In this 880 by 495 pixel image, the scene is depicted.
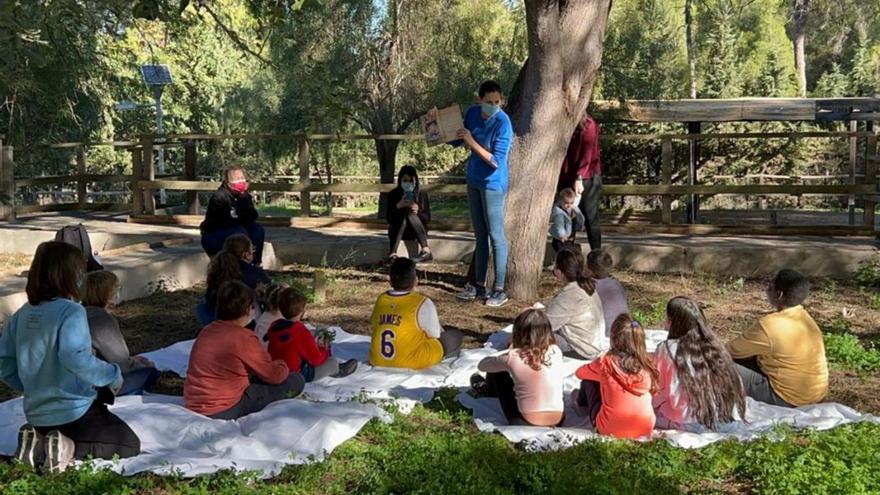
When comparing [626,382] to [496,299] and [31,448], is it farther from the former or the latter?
[496,299]

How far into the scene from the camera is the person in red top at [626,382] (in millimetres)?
4859

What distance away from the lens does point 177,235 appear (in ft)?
41.3

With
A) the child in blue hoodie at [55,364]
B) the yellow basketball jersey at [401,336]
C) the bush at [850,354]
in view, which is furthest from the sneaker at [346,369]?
the bush at [850,354]

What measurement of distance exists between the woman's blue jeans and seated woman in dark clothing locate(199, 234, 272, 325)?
2.04m

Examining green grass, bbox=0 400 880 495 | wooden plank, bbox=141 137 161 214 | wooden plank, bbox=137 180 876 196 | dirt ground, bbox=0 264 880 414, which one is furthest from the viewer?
wooden plank, bbox=141 137 161 214

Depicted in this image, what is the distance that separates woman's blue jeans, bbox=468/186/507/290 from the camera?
27.6ft

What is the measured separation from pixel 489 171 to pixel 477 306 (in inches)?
48.8

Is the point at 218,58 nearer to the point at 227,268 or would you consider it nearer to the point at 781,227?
the point at 781,227

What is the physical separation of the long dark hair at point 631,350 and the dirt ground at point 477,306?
1977 mm

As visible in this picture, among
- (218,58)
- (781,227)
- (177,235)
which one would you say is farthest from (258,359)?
(218,58)

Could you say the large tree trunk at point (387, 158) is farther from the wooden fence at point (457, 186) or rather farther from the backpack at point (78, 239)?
the backpack at point (78, 239)

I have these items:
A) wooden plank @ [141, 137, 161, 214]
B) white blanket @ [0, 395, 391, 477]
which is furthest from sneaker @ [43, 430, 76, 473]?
wooden plank @ [141, 137, 161, 214]

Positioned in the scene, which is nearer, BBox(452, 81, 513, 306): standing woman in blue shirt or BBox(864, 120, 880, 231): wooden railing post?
BBox(452, 81, 513, 306): standing woman in blue shirt

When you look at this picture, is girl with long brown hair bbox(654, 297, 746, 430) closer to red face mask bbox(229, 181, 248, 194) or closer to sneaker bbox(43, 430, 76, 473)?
sneaker bbox(43, 430, 76, 473)
